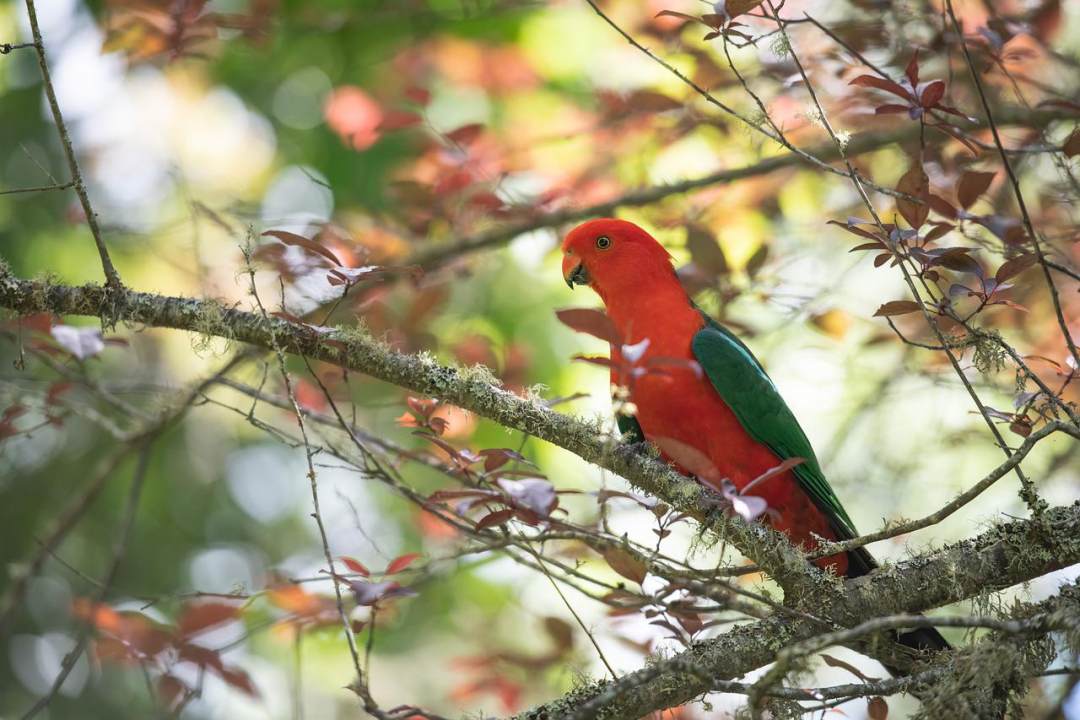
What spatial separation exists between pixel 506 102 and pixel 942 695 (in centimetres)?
490

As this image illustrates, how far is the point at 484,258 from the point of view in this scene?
4613 millimetres

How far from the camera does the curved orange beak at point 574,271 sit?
367 centimetres

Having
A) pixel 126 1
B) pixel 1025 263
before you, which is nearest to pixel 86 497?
pixel 126 1

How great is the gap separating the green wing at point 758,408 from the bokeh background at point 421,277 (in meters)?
0.43

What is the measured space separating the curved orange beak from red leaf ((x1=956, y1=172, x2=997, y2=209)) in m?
1.45

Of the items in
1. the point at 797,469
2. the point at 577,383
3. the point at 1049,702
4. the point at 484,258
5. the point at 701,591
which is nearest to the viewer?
the point at 701,591

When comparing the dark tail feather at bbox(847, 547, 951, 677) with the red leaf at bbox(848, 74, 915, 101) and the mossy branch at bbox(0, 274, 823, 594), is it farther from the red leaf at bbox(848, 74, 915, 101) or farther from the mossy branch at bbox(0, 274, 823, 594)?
the red leaf at bbox(848, 74, 915, 101)

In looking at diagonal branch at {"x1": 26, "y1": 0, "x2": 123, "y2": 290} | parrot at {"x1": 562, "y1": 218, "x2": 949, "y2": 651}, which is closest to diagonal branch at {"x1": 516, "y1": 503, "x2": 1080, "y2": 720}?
parrot at {"x1": 562, "y1": 218, "x2": 949, "y2": 651}

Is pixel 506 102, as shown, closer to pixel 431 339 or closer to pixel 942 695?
pixel 431 339

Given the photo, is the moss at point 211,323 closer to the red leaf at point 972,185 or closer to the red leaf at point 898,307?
the red leaf at point 898,307

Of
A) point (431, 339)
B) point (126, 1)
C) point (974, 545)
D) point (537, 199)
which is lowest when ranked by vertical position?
point (974, 545)

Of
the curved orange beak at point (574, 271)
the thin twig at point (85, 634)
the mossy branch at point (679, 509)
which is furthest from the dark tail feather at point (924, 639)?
the thin twig at point (85, 634)

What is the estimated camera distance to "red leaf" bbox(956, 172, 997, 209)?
2518 millimetres

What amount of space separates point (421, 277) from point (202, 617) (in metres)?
1.48
